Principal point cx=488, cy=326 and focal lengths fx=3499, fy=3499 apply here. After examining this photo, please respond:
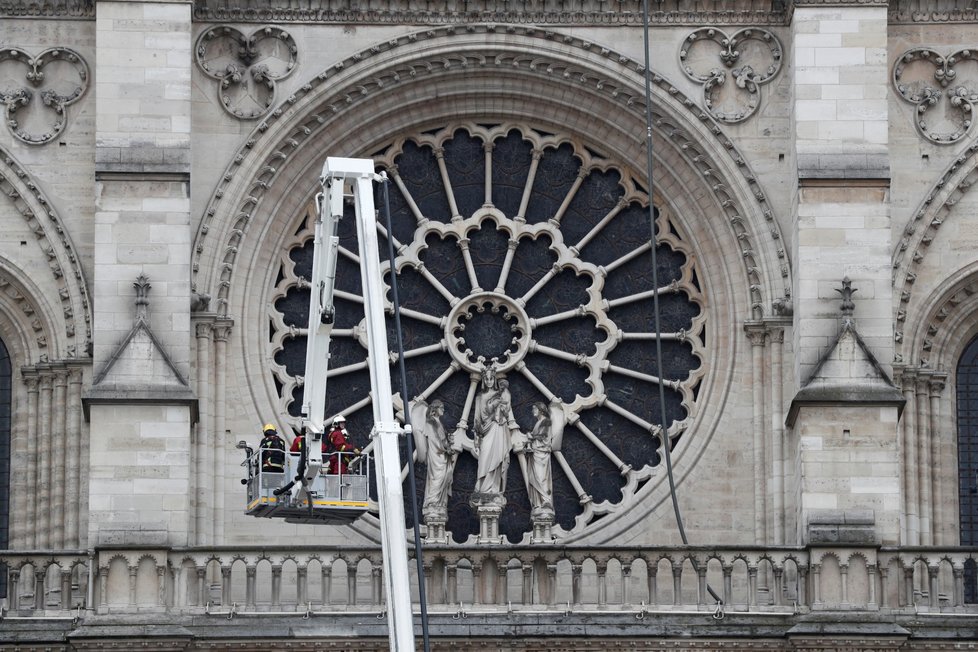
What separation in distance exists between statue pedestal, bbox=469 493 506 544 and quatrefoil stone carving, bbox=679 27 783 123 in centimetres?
449

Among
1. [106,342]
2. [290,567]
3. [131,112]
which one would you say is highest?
[131,112]

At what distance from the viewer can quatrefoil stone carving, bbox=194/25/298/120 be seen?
34344mm

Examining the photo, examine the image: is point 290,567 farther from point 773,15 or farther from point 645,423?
point 773,15

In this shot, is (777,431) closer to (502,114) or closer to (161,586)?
(502,114)

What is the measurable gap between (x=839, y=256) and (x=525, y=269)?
3344 mm

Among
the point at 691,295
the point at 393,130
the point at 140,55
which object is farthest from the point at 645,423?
the point at 140,55

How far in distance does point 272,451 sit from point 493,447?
135 inches

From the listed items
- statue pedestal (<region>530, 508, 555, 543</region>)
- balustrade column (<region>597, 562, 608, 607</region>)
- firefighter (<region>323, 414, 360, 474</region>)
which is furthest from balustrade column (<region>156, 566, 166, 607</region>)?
balustrade column (<region>597, 562, 608, 607</region>)

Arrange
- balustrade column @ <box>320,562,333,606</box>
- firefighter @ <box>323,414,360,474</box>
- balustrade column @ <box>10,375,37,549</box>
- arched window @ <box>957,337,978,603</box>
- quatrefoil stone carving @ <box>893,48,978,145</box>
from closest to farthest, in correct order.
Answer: firefighter @ <box>323,414,360,474</box>, balustrade column @ <box>320,562,333,606</box>, balustrade column @ <box>10,375,37,549</box>, arched window @ <box>957,337,978,603</box>, quatrefoil stone carving @ <box>893,48,978,145</box>

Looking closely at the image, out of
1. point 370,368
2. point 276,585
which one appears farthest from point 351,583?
point 370,368

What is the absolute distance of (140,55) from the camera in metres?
33.6

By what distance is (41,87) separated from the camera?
112ft

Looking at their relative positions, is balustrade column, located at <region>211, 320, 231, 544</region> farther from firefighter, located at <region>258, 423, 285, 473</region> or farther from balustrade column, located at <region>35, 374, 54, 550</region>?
firefighter, located at <region>258, 423, 285, 473</region>

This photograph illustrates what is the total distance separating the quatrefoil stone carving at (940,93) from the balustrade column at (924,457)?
2.49m
